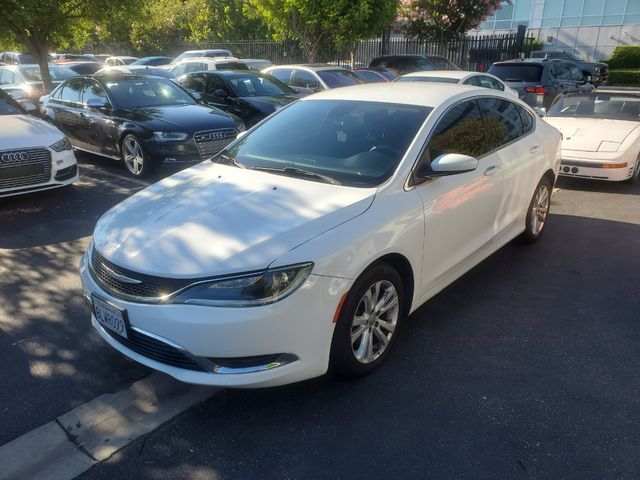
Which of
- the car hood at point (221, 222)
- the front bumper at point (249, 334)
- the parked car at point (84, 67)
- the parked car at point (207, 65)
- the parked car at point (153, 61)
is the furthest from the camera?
the parked car at point (153, 61)

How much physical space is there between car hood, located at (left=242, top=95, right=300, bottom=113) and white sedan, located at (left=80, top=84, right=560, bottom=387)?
5585 millimetres

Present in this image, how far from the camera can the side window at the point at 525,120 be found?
4876 millimetres

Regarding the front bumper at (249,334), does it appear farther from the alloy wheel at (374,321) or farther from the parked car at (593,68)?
the parked car at (593,68)

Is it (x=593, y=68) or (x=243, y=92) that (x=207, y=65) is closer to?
(x=243, y=92)

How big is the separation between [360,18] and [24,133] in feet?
37.4

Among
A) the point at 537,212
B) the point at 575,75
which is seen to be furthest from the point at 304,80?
the point at 537,212

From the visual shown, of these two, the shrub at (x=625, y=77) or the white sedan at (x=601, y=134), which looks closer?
the white sedan at (x=601, y=134)

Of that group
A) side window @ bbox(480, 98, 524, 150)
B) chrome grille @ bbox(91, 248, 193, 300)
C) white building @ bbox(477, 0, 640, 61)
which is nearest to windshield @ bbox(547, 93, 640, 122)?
side window @ bbox(480, 98, 524, 150)

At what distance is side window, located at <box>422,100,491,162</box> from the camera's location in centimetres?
363

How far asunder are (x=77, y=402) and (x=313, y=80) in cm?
1012

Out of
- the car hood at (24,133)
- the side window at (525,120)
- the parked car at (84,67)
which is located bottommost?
the parked car at (84,67)

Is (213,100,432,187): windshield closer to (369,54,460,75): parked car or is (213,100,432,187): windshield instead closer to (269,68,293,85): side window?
(269,68,293,85): side window

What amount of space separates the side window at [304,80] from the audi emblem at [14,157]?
707 centimetres

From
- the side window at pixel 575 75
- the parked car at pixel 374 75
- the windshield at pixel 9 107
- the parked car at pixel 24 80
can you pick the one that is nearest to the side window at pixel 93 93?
the windshield at pixel 9 107
